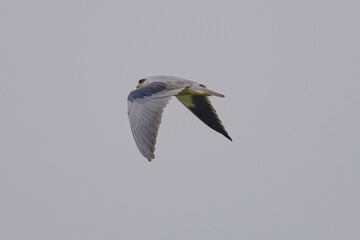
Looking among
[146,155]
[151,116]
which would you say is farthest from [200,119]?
[146,155]

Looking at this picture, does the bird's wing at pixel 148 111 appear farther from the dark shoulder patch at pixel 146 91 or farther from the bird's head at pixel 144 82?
the bird's head at pixel 144 82

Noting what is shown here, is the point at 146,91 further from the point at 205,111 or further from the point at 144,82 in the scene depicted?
the point at 205,111

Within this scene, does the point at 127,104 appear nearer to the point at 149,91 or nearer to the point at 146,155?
the point at 149,91

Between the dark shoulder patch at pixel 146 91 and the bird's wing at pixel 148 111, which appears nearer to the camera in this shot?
the bird's wing at pixel 148 111

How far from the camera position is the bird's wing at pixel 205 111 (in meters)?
13.2

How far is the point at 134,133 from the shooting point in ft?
35.3

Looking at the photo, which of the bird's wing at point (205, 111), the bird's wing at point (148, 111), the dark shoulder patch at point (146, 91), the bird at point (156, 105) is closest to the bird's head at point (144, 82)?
the bird at point (156, 105)

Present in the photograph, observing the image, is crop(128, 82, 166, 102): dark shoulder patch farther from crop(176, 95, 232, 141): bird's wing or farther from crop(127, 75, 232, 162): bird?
crop(176, 95, 232, 141): bird's wing

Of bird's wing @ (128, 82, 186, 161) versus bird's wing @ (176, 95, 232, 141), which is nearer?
bird's wing @ (128, 82, 186, 161)

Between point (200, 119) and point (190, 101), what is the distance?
39 centimetres

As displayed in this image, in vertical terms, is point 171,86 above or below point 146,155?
above

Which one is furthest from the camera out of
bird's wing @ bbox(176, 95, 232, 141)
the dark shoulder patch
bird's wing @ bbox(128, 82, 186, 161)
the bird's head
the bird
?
bird's wing @ bbox(176, 95, 232, 141)

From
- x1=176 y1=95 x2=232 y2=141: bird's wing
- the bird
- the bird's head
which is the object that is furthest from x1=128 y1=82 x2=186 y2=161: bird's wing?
x1=176 y1=95 x2=232 y2=141: bird's wing

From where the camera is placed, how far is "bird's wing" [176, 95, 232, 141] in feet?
43.5
